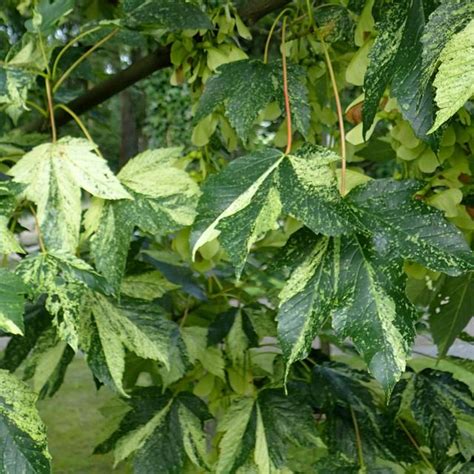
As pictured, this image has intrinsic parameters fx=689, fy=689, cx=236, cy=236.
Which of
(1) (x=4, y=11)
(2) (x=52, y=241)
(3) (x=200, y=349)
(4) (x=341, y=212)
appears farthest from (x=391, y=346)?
(1) (x=4, y=11)

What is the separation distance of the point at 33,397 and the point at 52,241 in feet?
0.34

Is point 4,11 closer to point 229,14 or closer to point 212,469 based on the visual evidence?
point 229,14

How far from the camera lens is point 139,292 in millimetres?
622

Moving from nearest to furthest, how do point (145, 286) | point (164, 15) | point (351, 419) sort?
point (164, 15) < point (145, 286) < point (351, 419)

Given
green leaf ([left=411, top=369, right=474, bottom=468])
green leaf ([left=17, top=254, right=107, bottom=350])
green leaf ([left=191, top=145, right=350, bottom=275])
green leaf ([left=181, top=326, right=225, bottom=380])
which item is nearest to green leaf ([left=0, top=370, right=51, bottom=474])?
green leaf ([left=17, top=254, right=107, bottom=350])

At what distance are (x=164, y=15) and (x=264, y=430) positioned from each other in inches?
15.3

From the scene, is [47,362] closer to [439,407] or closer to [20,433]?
[20,433]

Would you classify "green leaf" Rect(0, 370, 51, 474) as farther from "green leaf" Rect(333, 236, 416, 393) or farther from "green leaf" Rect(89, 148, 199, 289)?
"green leaf" Rect(333, 236, 416, 393)

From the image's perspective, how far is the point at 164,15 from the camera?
53cm

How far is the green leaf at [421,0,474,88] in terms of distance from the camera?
0.35 meters

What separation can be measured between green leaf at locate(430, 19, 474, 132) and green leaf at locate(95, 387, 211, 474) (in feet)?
1.58

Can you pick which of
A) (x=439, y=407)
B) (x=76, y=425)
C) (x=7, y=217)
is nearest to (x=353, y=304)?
(x=7, y=217)

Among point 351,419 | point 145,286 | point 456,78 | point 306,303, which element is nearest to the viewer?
point 456,78

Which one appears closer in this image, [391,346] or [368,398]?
[391,346]
